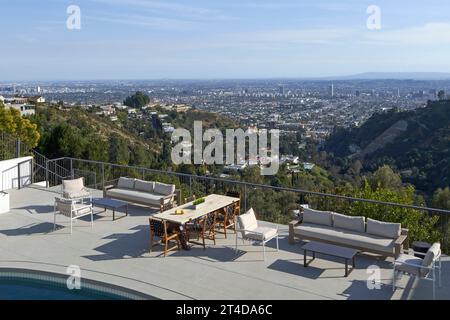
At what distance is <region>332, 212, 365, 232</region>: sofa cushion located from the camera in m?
6.62

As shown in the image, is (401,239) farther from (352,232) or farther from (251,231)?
(251,231)

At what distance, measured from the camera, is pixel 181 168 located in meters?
32.9

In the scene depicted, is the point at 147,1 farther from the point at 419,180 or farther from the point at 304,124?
the point at 304,124

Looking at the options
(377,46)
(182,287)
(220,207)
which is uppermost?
(377,46)

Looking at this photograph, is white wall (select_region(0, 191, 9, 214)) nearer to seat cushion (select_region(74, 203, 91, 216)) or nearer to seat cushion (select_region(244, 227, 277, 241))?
seat cushion (select_region(74, 203, 91, 216))

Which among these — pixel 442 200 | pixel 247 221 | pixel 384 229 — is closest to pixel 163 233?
pixel 247 221

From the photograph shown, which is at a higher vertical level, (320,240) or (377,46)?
(377,46)

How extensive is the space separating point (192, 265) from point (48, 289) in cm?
199

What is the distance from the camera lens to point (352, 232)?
6.60m

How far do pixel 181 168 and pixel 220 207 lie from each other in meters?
25.6

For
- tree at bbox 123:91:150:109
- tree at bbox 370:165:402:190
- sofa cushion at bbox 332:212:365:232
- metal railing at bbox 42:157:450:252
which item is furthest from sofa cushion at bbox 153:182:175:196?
tree at bbox 123:91:150:109
